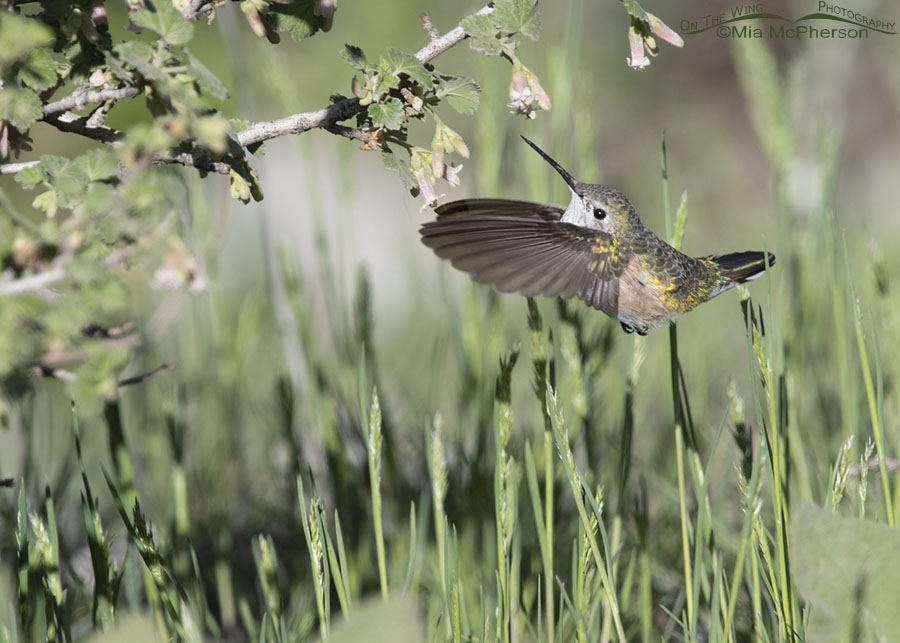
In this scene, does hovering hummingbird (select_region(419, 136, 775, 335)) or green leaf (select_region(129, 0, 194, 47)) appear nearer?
green leaf (select_region(129, 0, 194, 47))

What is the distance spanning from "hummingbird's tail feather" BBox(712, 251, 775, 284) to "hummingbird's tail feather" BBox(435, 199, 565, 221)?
42cm

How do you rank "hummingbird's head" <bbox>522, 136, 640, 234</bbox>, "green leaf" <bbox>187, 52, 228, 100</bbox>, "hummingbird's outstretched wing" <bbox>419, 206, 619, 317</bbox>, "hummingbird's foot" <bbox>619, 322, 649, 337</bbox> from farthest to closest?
"hummingbird's head" <bbox>522, 136, 640, 234</bbox>
"hummingbird's foot" <bbox>619, 322, 649, 337</bbox>
"hummingbird's outstretched wing" <bbox>419, 206, 619, 317</bbox>
"green leaf" <bbox>187, 52, 228, 100</bbox>

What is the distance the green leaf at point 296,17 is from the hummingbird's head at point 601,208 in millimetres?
548

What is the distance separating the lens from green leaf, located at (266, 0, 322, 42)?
0.87 metres

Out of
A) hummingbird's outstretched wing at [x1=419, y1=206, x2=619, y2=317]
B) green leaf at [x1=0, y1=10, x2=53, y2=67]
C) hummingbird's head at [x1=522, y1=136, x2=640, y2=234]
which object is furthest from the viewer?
hummingbird's head at [x1=522, y1=136, x2=640, y2=234]

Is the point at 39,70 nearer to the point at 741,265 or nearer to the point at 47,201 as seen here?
the point at 47,201

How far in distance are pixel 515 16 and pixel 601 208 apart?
0.56m

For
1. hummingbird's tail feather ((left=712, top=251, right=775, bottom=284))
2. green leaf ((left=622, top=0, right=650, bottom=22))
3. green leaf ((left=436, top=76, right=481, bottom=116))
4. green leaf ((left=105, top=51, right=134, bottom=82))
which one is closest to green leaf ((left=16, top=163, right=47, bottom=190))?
green leaf ((left=105, top=51, right=134, bottom=82))

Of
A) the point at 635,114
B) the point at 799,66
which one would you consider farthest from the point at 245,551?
the point at 635,114

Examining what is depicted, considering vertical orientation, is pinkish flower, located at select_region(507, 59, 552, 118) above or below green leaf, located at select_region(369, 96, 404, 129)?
above

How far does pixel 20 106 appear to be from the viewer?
2.46ft

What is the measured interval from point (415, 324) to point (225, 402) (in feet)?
3.18

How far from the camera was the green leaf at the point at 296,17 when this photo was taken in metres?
0.87

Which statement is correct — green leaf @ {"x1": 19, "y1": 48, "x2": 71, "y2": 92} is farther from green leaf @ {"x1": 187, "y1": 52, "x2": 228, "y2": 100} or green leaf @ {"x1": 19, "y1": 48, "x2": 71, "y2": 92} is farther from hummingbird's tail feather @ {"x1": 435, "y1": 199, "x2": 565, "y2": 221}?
hummingbird's tail feather @ {"x1": 435, "y1": 199, "x2": 565, "y2": 221}
